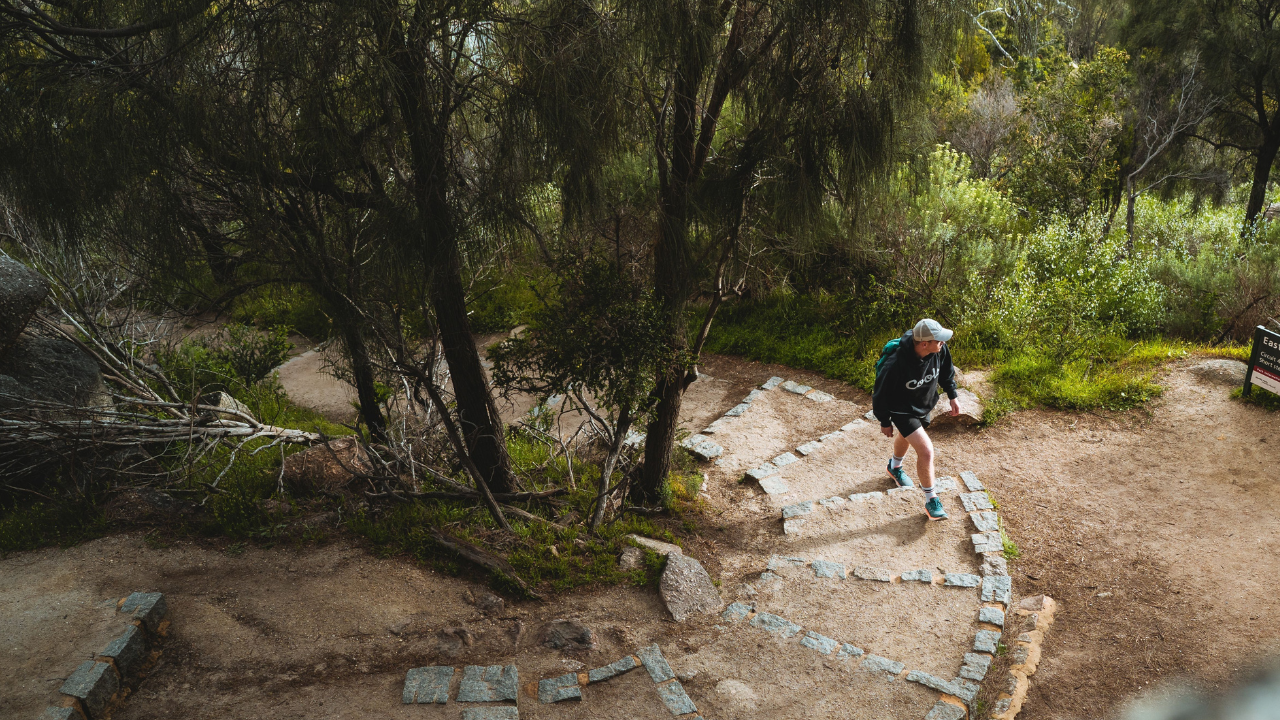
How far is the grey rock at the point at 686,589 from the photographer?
5.13 metres

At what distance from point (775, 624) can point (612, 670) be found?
3.79ft

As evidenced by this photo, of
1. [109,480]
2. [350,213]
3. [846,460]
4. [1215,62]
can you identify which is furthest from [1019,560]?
[1215,62]

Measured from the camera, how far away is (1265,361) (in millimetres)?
6598

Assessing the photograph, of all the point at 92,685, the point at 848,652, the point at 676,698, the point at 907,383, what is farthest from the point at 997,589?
the point at 92,685

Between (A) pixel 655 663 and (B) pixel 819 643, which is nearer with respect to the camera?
(A) pixel 655 663

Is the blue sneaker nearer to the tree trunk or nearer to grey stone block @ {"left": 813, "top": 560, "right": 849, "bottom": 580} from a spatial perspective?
grey stone block @ {"left": 813, "top": 560, "right": 849, "bottom": 580}

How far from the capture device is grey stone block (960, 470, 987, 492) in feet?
20.6

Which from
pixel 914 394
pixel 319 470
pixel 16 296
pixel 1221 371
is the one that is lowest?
pixel 319 470

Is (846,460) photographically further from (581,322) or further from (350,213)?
(350,213)

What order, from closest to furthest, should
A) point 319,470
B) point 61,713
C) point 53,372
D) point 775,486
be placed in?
point 61,713 → point 319,470 → point 775,486 → point 53,372

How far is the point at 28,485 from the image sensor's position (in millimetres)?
6414

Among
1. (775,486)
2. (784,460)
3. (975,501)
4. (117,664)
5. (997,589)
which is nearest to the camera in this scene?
(117,664)

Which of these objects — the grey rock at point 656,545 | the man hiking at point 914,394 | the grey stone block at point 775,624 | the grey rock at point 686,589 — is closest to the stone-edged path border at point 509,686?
the grey rock at point 686,589

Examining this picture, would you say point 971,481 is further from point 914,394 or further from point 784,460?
point 784,460
